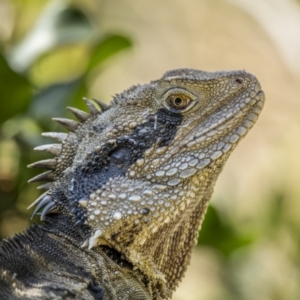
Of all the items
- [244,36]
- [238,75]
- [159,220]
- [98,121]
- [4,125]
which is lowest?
[4,125]

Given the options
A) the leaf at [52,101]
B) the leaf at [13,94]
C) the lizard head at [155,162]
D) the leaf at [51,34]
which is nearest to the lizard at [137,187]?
the lizard head at [155,162]

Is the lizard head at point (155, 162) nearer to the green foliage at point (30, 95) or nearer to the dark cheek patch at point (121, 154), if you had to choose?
the dark cheek patch at point (121, 154)

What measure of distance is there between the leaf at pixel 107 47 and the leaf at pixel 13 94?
1.47ft

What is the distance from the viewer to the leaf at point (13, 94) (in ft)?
10.7

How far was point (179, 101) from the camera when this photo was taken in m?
2.01

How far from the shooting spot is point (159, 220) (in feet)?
6.17

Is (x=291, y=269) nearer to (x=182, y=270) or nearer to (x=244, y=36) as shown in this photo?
(x=182, y=270)

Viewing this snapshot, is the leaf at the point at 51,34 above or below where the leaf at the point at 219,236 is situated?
above

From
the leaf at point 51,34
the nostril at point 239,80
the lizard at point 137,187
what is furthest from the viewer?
the leaf at point 51,34

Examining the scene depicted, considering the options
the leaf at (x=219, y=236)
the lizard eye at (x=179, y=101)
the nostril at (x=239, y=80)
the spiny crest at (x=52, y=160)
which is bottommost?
the spiny crest at (x=52, y=160)

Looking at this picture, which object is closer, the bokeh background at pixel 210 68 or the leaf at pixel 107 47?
the bokeh background at pixel 210 68

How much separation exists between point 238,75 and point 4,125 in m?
1.80

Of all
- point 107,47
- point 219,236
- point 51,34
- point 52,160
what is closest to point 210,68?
point 51,34

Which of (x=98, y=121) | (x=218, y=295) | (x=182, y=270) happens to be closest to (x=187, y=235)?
(x=182, y=270)
